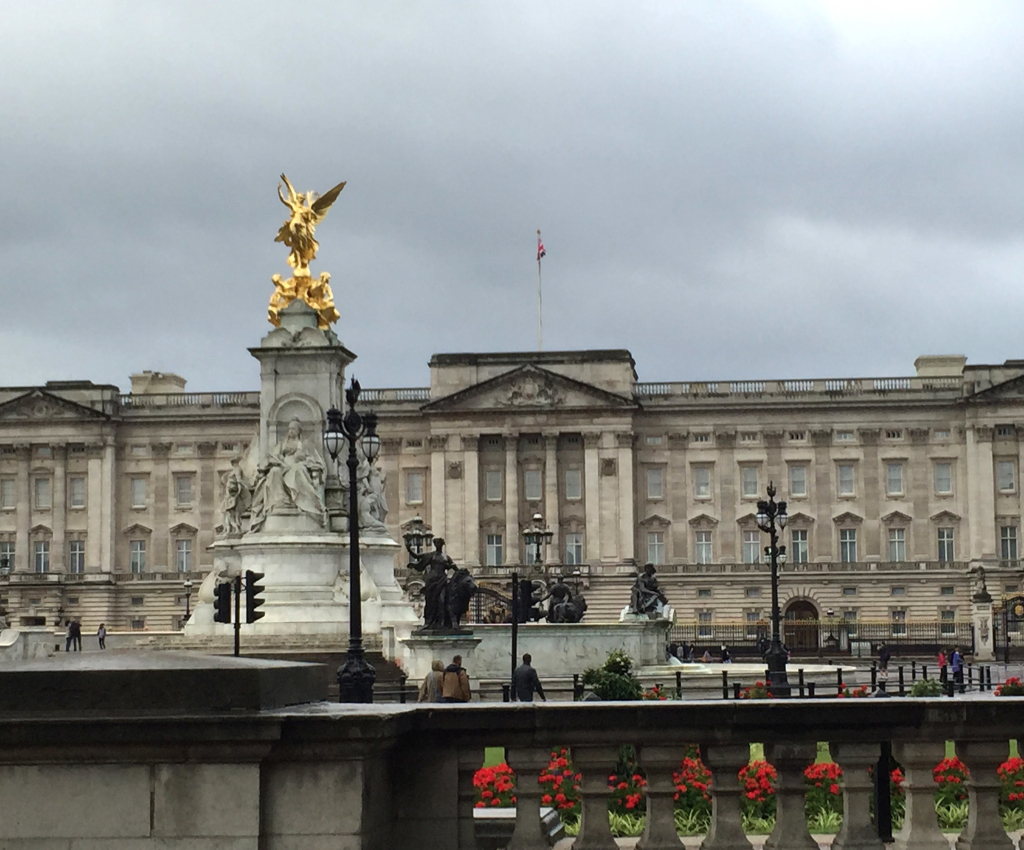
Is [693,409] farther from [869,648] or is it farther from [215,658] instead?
[215,658]

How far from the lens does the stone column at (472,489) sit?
11125 centimetres

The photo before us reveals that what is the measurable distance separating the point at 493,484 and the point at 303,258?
6261 cm

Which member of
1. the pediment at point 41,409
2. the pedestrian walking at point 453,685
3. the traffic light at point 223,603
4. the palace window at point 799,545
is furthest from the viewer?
the pediment at point 41,409

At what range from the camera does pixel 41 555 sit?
114 m

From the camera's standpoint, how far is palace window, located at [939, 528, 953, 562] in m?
110

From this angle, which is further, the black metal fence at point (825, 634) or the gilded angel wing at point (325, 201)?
the black metal fence at point (825, 634)

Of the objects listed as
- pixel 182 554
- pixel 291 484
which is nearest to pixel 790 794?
pixel 291 484

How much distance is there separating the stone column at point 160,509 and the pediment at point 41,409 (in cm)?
442

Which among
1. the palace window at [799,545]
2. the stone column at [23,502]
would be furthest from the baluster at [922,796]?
the stone column at [23,502]

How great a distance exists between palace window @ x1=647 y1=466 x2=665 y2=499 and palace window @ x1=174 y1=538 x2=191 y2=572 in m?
31.0

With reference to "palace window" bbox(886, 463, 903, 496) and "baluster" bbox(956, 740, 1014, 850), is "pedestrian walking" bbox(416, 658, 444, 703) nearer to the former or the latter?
"baluster" bbox(956, 740, 1014, 850)

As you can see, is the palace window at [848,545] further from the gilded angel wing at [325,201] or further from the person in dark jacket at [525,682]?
the person in dark jacket at [525,682]

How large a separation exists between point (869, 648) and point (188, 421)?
48.4m

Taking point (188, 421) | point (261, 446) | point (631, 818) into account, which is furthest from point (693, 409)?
point (631, 818)
